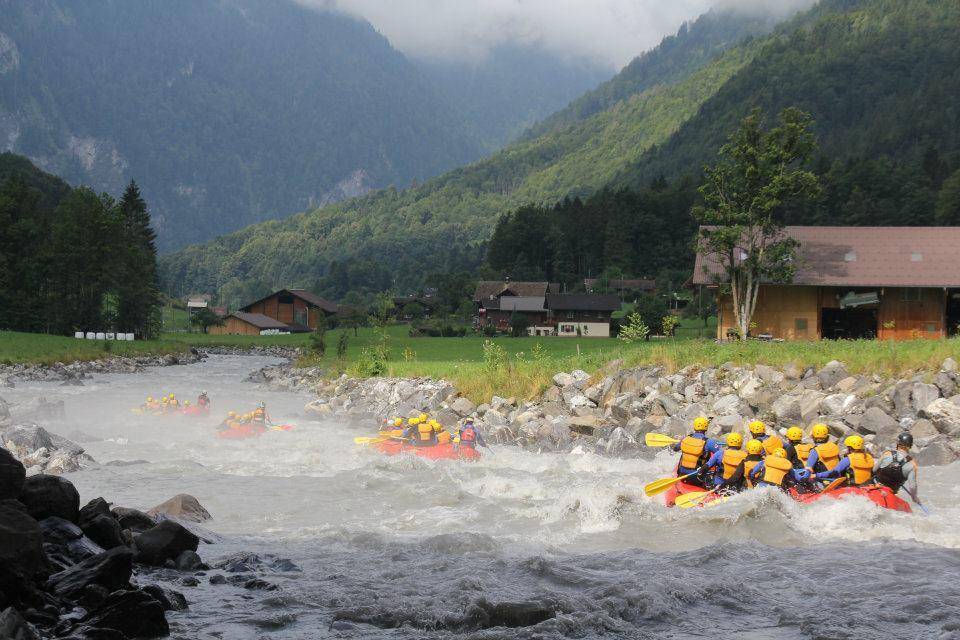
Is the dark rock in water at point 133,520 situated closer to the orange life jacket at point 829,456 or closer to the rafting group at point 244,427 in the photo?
the orange life jacket at point 829,456

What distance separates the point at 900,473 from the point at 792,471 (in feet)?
5.90

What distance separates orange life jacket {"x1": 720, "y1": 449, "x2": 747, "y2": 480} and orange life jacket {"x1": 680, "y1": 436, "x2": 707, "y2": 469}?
72cm

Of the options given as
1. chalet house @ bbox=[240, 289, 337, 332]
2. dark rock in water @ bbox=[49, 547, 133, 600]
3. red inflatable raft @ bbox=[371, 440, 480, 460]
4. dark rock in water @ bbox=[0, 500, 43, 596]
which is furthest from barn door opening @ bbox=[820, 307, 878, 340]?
chalet house @ bbox=[240, 289, 337, 332]

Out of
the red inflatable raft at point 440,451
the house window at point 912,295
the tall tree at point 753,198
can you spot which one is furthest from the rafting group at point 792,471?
the house window at point 912,295

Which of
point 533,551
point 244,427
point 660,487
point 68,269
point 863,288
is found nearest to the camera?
point 533,551

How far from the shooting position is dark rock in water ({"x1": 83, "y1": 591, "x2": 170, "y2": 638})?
8539 millimetres

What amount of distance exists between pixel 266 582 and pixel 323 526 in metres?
3.92

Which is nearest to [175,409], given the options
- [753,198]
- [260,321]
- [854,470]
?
[854,470]

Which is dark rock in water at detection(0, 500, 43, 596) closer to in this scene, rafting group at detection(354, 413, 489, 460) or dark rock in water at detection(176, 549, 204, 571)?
dark rock in water at detection(176, 549, 204, 571)

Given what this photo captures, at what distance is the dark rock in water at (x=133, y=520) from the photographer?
40.3 feet

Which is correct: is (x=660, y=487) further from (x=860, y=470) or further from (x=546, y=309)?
(x=546, y=309)

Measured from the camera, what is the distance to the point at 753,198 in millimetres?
41375

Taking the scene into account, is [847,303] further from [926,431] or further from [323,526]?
[323,526]

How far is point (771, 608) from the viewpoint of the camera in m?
10.4
